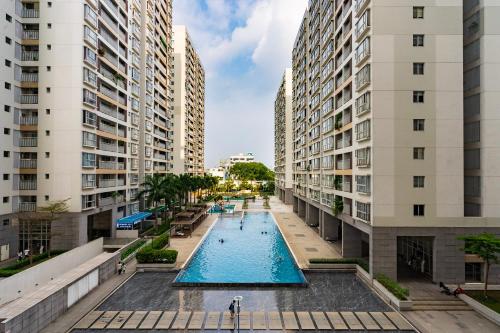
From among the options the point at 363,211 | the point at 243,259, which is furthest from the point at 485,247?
the point at 243,259

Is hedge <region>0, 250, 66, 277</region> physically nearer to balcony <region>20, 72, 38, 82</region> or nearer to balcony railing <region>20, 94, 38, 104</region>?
balcony railing <region>20, 94, 38, 104</region>

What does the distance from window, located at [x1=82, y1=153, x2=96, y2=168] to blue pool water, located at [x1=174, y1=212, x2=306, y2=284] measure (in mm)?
17996

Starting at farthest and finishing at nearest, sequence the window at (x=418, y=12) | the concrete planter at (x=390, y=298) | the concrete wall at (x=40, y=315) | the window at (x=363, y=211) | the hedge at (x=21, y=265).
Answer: the window at (x=363, y=211) < the hedge at (x=21, y=265) < the window at (x=418, y=12) < the concrete planter at (x=390, y=298) < the concrete wall at (x=40, y=315)

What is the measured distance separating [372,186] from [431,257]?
403 inches

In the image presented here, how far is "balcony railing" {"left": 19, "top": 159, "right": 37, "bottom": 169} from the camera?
37062mm

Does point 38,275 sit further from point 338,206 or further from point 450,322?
point 450,322

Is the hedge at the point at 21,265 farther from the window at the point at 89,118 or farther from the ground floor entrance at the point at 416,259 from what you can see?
the ground floor entrance at the point at 416,259

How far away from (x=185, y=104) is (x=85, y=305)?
7845 centimetres

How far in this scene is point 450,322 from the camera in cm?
2192

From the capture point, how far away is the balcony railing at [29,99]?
37281mm

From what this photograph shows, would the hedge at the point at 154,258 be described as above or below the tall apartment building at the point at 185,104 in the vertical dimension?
below

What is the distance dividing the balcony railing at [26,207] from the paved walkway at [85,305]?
14.8 m

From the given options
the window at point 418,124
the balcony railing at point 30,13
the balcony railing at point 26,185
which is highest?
the balcony railing at point 30,13

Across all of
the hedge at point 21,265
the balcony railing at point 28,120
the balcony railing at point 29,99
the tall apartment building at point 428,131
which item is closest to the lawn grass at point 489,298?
the tall apartment building at point 428,131
